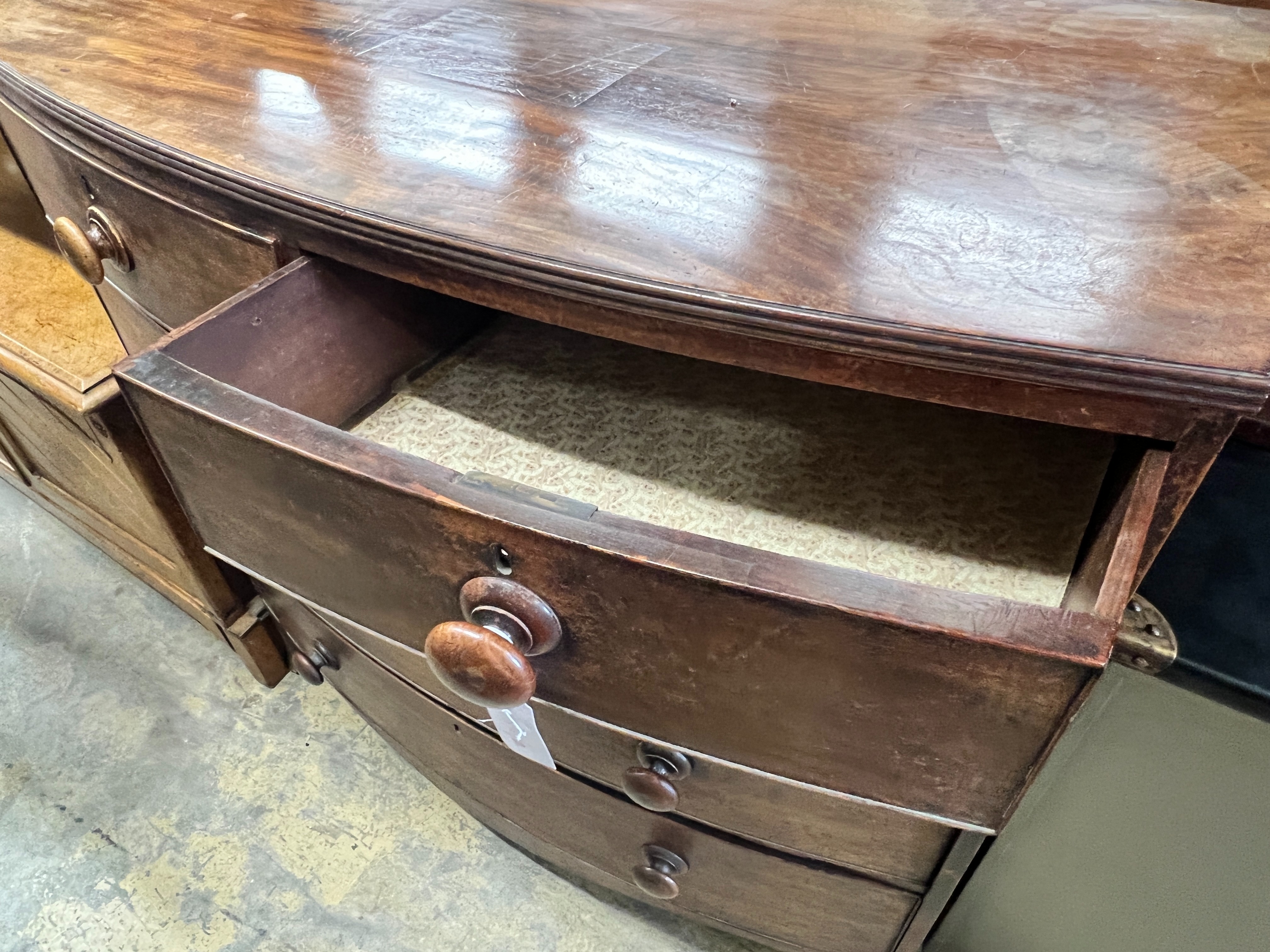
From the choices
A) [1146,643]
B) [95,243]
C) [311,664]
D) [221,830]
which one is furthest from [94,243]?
[1146,643]

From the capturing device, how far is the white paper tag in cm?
51

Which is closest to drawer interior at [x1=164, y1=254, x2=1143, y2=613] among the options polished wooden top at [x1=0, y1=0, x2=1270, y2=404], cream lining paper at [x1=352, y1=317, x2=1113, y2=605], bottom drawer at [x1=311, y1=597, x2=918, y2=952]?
cream lining paper at [x1=352, y1=317, x2=1113, y2=605]

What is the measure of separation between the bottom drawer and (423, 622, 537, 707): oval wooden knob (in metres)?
0.25

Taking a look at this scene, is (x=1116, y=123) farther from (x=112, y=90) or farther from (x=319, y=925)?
(x=319, y=925)

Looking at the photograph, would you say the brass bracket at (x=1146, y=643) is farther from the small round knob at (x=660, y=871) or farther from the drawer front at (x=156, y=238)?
the drawer front at (x=156, y=238)

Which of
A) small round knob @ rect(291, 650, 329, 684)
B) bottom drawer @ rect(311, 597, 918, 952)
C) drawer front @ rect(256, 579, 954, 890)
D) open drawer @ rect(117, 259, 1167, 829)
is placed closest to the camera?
open drawer @ rect(117, 259, 1167, 829)

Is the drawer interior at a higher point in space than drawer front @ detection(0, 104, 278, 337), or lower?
lower

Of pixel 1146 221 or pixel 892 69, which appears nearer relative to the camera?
pixel 1146 221

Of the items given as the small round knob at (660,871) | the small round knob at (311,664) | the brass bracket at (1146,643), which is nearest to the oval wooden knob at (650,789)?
the small round knob at (660,871)

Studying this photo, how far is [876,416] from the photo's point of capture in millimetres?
623

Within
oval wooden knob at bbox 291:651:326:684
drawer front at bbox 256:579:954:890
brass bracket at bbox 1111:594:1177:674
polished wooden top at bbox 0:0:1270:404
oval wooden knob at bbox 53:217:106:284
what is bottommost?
oval wooden knob at bbox 291:651:326:684

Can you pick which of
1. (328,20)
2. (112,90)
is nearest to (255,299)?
(112,90)

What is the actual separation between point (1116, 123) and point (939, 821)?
46 cm

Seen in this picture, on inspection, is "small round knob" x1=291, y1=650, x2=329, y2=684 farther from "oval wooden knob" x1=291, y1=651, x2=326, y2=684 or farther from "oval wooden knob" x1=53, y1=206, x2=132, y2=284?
"oval wooden knob" x1=53, y1=206, x2=132, y2=284
